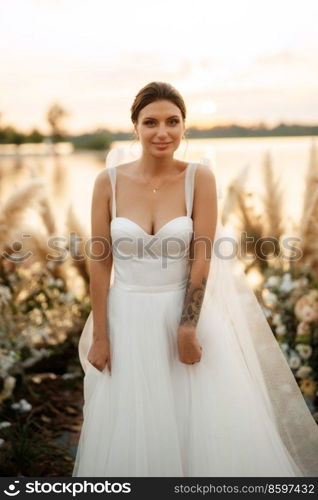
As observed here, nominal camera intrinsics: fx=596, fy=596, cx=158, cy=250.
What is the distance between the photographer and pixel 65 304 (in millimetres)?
4395

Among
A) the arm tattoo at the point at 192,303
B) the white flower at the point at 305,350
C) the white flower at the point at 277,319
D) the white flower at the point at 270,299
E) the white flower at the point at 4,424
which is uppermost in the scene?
the arm tattoo at the point at 192,303

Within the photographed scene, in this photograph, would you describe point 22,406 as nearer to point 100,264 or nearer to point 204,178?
point 100,264

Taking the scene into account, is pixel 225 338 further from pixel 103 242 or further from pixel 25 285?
pixel 25 285

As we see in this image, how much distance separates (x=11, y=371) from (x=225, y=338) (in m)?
1.92

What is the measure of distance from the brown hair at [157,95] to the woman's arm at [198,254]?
1.02 feet

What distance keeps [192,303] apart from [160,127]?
0.73m

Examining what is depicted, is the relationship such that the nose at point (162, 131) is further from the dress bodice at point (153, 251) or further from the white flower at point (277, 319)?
the white flower at point (277, 319)

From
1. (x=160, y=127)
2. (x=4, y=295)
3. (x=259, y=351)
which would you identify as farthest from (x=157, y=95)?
(x=4, y=295)

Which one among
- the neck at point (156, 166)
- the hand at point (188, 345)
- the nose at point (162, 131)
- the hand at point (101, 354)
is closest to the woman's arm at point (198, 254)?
the hand at point (188, 345)

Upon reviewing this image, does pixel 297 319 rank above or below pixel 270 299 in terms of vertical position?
below

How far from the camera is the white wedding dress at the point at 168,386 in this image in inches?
98.7

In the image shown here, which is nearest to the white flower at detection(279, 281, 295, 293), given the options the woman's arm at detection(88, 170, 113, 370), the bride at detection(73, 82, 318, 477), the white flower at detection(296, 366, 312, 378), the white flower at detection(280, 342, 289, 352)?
the white flower at detection(280, 342, 289, 352)

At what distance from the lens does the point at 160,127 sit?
2.38 m

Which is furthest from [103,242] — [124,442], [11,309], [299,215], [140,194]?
[299,215]
